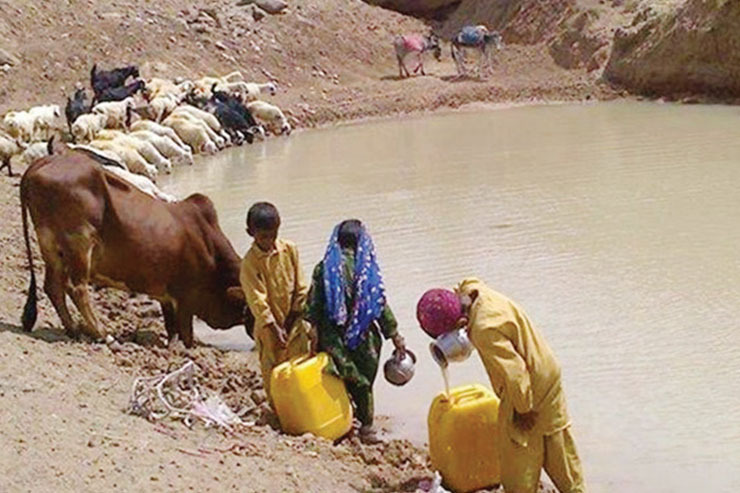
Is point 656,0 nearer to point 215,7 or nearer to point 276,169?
point 215,7

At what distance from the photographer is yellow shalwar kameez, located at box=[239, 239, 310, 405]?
6.33 meters

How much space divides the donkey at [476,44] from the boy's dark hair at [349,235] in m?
20.8

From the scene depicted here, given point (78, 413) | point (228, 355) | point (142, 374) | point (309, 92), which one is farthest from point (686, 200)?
point (309, 92)

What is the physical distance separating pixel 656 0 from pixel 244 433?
22.0m

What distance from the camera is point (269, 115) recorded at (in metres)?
21.4

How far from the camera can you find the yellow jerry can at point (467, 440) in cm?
546

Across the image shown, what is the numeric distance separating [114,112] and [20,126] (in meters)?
2.25

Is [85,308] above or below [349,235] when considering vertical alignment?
below

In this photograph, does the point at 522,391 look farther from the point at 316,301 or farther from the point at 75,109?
the point at 75,109

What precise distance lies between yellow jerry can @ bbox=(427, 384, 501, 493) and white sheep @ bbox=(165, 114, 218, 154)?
14040mm

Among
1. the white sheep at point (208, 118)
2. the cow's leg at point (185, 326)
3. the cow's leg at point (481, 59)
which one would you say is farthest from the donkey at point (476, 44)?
the cow's leg at point (185, 326)

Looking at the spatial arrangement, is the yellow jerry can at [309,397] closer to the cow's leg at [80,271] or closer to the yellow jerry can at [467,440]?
the yellow jerry can at [467,440]

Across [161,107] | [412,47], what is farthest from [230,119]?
[412,47]

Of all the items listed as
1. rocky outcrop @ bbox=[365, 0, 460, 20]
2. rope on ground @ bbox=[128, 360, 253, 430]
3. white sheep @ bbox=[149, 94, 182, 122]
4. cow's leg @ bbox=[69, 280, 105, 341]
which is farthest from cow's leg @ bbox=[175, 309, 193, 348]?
rocky outcrop @ bbox=[365, 0, 460, 20]
